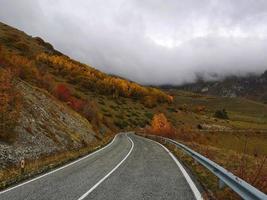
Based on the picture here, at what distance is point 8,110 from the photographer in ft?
68.6

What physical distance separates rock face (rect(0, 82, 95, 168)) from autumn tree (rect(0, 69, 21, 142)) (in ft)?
2.12

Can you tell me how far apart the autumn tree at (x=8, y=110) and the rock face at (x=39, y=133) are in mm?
647

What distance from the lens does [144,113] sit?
136625 mm

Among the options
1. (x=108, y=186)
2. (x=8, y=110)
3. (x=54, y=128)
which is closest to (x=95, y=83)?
Answer: (x=54, y=128)

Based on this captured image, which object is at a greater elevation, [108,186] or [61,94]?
[61,94]

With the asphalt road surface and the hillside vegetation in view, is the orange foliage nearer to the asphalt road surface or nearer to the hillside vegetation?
the hillside vegetation

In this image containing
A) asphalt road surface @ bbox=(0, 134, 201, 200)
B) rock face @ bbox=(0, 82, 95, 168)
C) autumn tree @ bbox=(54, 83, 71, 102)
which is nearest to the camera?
asphalt road surface @ bbox=(0, 134, 201, 200)

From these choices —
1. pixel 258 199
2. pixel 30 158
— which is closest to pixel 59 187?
pixel 258 199

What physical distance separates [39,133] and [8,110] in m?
3.12

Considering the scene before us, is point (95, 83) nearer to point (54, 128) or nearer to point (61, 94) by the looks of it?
point (61, 94)

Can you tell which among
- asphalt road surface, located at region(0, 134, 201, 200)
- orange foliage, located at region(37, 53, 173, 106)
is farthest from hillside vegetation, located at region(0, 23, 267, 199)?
orange foliage, located at region(37, 53, 173, 106)

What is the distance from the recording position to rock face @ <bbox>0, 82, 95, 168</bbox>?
1794 cm

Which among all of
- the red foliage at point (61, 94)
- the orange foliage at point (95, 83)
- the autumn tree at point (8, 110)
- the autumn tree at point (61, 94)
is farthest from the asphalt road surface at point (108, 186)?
the orange foliage at point (95, 83)

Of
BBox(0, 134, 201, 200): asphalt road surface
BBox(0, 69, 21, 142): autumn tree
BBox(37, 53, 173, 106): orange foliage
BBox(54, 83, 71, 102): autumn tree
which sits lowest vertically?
BBox(0, 134, 201, 200): asphalt road surface
